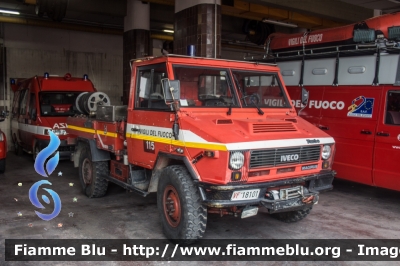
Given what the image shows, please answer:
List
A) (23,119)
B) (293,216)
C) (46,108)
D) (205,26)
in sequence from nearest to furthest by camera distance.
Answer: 1. (293,216)
2. (205,26)
3. (46,108)
4. (23,119)

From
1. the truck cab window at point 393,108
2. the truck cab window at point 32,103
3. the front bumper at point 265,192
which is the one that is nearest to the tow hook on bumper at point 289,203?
the front bumper at point 265,192

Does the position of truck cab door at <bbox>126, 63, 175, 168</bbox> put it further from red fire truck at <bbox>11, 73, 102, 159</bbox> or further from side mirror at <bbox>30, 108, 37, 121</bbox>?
side mirror at <bbox>30, 108, 37, 121</bbox>

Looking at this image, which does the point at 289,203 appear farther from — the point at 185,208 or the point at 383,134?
the point at 383,134

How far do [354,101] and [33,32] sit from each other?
12502mm

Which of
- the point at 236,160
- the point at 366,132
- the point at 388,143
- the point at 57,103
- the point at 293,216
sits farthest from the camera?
the point at 57,103

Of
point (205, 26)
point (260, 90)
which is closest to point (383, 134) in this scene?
point (260, 90)

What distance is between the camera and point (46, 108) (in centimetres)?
998

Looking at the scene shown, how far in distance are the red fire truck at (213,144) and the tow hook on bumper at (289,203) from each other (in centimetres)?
1

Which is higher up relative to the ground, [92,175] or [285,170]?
[285,170]

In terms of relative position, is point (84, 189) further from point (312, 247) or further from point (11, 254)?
point (312, 247)

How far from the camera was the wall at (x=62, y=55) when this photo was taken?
14000 millimetres

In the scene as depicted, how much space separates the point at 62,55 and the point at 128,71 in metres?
4.28

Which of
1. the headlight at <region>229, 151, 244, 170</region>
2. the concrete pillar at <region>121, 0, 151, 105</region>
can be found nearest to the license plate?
the headlight at <region>229, 151, 244, 170</region>

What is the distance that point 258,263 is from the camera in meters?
4.23
